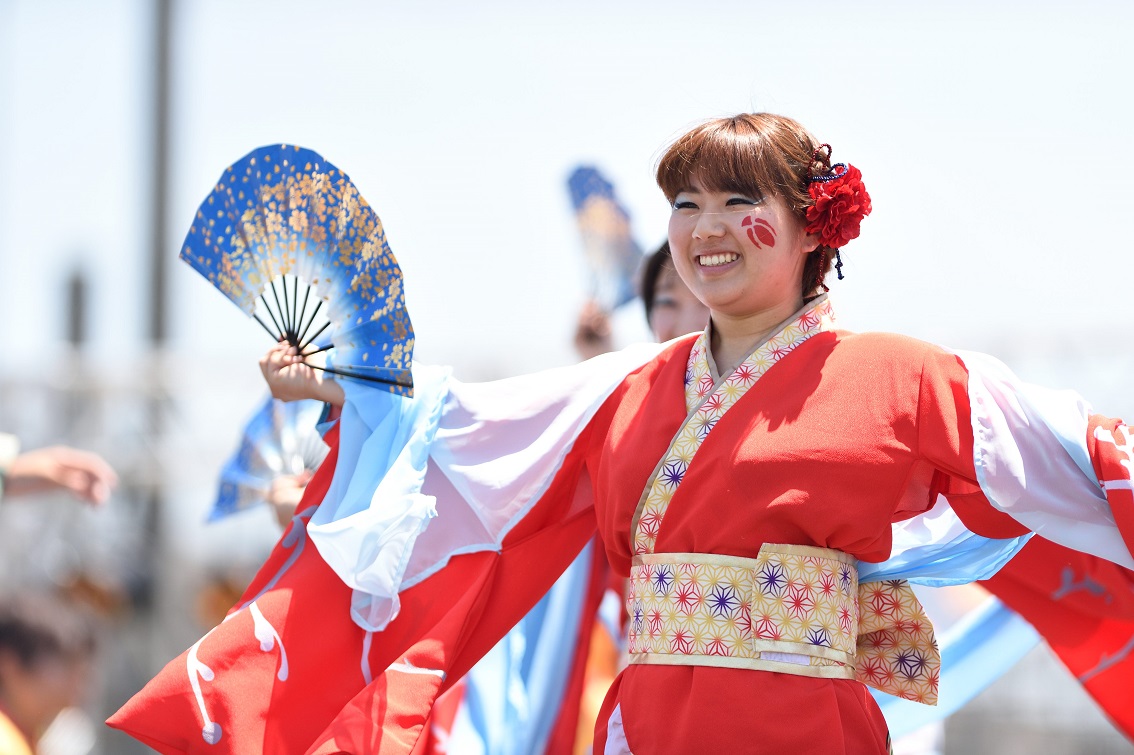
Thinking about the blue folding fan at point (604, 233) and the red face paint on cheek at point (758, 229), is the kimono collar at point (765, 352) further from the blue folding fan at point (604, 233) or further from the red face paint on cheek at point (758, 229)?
the blue folding fan at point (604, 233)

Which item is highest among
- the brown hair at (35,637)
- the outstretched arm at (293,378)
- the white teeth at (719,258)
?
the white teeth at (719,258)

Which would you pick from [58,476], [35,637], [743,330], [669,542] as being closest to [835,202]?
[743,330]

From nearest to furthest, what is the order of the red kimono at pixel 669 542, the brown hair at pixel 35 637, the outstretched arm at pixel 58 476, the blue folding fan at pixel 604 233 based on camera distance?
1. the red kimono at pixel 669 542
2. the outstretched arm at pixel 58 476
3. the brown hair at pixel 35 637
4. the blue folding fan at pixel 604 233

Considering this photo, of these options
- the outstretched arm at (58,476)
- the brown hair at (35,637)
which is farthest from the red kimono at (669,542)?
the brown hair at (35,637)

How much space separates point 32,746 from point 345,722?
1.53 meters

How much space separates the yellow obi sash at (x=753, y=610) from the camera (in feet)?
7.00

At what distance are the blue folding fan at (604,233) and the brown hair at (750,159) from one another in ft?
6.32

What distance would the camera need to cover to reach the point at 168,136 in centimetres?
788

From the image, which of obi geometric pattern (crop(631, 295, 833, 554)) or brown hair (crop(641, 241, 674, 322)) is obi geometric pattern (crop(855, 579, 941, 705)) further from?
brown hair (crop(641, 241, 674, 322))

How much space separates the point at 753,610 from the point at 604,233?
7.73ft

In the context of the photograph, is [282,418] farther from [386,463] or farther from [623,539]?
[623,539]

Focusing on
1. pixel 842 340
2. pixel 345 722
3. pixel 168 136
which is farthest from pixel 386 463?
pixel 168 136

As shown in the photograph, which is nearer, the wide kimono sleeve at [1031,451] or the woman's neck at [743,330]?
the wide kimono sleeve at [1031,451]

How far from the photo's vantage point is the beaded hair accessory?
228 cm
